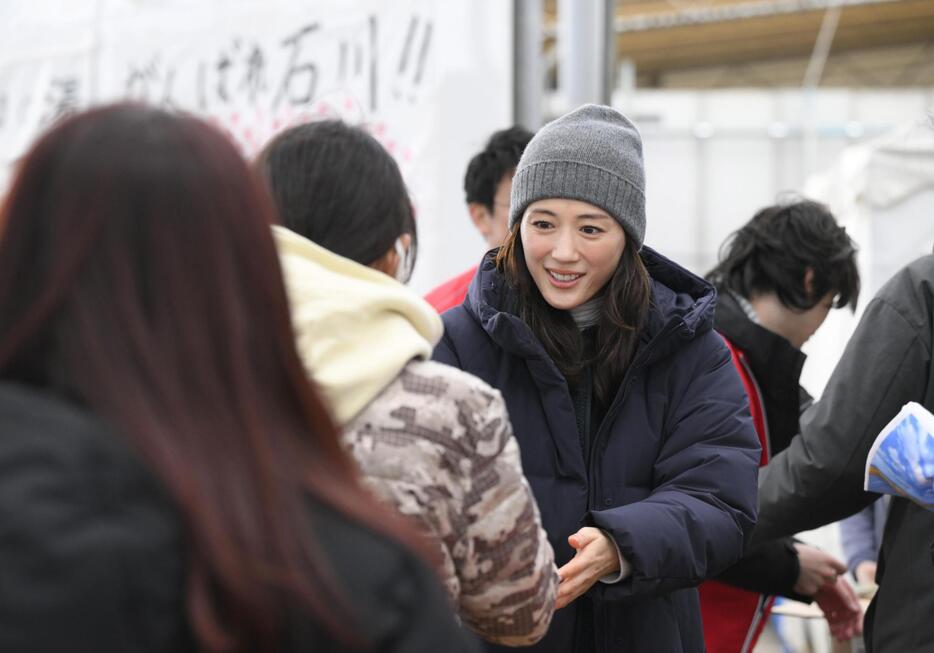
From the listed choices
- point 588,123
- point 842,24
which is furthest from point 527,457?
point 842,24

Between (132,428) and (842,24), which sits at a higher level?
(132,428)

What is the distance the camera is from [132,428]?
90cm

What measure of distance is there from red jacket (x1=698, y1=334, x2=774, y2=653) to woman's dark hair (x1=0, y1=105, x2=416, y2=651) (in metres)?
1.95

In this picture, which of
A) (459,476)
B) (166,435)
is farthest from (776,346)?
(166,435)

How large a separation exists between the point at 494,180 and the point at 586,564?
162 cm

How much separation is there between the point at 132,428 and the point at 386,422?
0.51 meters

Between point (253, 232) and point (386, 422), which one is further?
point (386, 422)

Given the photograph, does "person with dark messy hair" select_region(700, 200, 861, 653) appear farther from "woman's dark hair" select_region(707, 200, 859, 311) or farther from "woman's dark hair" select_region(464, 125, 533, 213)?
"woman's dark hair" select_region(464, 125, 533, 213)

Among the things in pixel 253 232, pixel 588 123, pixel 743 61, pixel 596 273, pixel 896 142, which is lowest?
pixel 743 61

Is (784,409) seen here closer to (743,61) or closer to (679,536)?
(679,536)

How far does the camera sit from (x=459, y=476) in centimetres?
141

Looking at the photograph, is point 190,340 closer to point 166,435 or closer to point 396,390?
point 166,435

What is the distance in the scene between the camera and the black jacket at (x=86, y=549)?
2.67ft

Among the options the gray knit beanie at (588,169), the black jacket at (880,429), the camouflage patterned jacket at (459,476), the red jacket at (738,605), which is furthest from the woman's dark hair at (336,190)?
the red jacket at (738,605)
